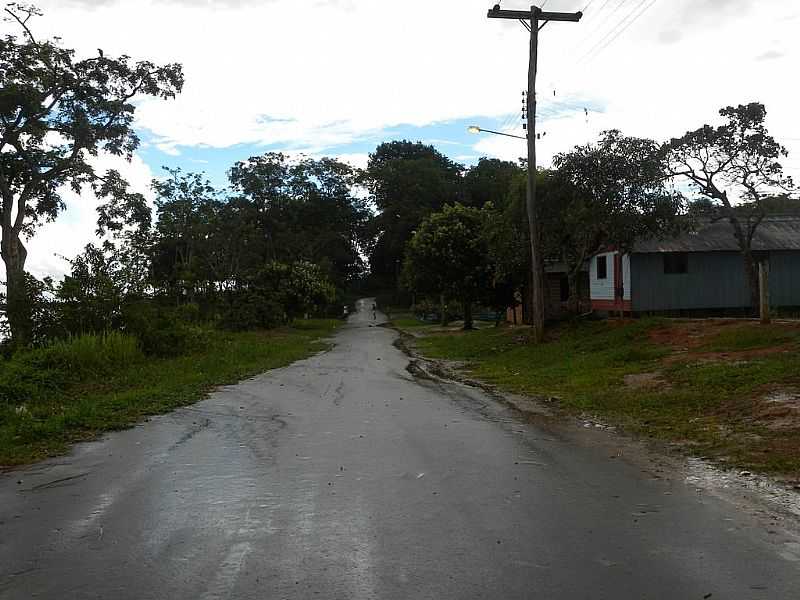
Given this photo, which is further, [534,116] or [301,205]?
[301,205]

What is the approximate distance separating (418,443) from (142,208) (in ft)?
106

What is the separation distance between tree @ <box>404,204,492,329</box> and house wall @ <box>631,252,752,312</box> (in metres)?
9.55

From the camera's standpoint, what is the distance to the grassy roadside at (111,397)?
9.68 meters

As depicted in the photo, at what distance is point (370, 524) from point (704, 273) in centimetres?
2598

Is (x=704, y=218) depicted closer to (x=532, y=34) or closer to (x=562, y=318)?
(x=562, y=318)

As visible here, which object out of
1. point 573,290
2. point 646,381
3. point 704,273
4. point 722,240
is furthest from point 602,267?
point 646,381

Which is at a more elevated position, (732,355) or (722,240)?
(722,240)

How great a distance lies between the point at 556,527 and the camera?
18.6 ft

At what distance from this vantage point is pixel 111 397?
13508 millimetres

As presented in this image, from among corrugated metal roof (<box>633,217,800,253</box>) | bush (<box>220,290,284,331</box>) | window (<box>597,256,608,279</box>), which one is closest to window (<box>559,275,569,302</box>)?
window (<box>597,256,608,279</box>)

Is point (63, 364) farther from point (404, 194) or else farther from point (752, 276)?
point (404, 194)

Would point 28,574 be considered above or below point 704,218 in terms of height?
below

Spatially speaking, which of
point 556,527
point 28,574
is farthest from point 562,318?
point 28,574

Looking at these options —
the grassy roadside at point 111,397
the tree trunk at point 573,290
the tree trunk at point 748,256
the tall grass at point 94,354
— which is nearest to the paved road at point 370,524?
the grassy roadside at point 111,397
